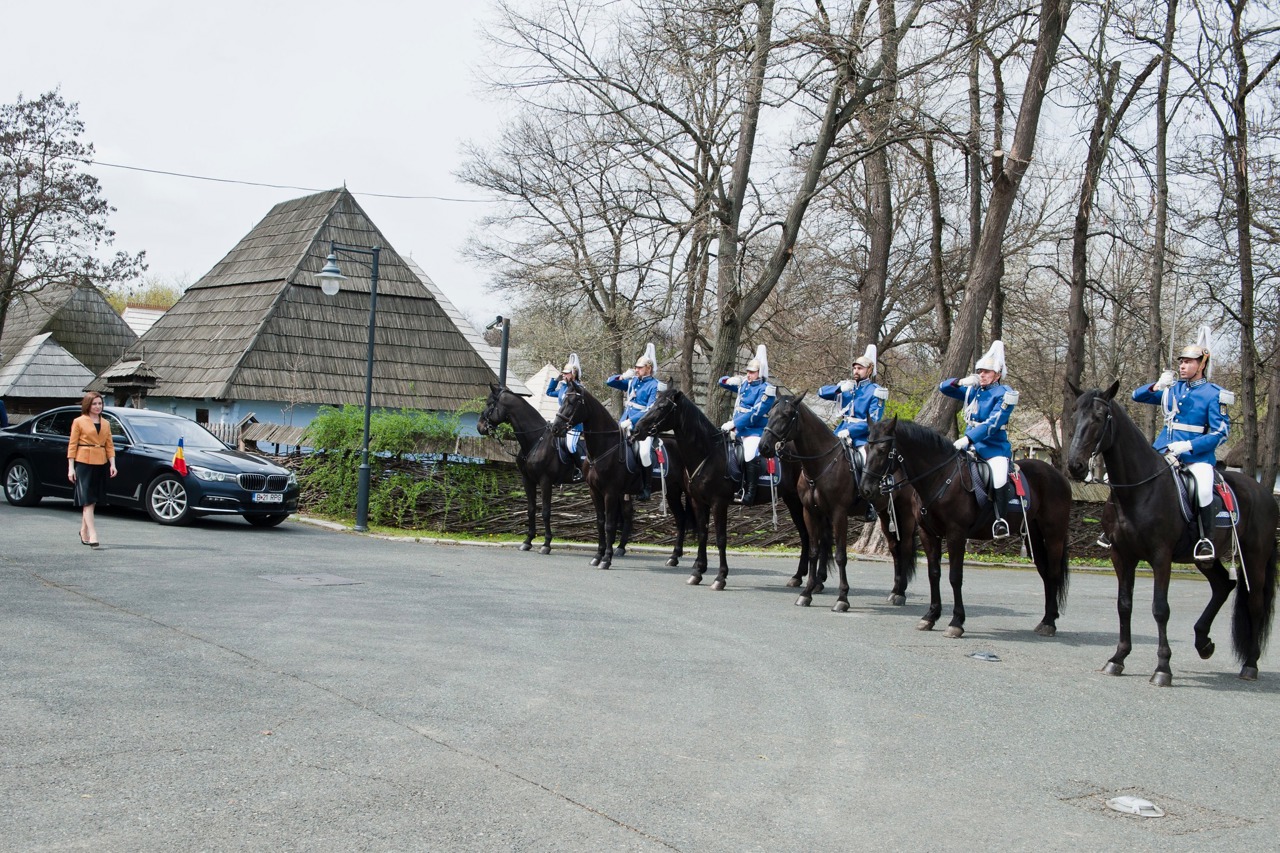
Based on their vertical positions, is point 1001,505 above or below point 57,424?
below

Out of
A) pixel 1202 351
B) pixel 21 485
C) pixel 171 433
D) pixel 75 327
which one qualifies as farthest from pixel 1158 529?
pixel 75 327

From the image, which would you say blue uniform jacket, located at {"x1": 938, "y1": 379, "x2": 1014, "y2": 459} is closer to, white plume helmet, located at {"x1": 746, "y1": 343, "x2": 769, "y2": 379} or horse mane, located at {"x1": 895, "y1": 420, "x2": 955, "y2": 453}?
horse mane, located at {"x1": 895, "y1": 420, "x2": 955, "y2": 453}

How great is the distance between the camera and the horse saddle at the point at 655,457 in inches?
670

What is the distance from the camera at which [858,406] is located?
47.7 feet

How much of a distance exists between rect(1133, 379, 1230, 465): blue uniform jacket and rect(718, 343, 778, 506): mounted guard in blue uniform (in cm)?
569

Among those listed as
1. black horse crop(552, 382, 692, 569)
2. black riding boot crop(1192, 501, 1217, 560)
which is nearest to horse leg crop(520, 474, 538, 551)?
black horse crop(552, 382, 692, 569)

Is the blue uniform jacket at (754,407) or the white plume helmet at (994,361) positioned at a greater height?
the white plume helmet at (994,361)

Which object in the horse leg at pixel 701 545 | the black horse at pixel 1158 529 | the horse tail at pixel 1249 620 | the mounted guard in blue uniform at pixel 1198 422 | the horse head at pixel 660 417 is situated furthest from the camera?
the horse leg at pixel 701 545

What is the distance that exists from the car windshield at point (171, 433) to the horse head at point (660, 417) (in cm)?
844

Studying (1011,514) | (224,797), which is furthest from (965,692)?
(224,797)

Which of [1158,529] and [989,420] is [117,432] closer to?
[989,420]

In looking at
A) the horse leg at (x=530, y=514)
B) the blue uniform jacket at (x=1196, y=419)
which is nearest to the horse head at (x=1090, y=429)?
the blue uniform jacket at (x=1196, y=419)

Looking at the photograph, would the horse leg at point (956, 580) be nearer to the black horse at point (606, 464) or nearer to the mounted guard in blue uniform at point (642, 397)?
the black horse at point (606, 464)

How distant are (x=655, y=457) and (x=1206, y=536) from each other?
868cm
